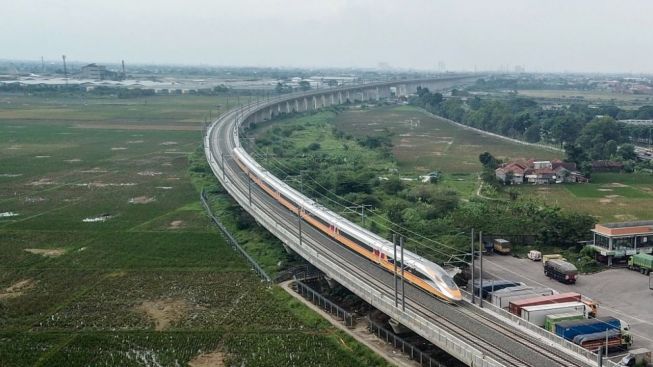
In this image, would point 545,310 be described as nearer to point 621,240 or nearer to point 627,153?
point 621,240

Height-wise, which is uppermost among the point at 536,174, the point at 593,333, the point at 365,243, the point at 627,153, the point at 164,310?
the point at 365,243

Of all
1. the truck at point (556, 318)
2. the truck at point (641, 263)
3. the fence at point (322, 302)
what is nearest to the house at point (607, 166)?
the truck at point (641, 263)

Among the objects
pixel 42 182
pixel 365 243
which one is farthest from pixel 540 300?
pixel 42 182

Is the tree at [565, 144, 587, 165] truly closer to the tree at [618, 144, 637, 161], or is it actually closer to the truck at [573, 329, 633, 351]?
the tree at [618, 144, 637, 161]

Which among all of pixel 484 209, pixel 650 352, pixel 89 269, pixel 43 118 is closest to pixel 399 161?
pixel 484 209

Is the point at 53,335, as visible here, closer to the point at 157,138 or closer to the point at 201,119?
the point at 157,138

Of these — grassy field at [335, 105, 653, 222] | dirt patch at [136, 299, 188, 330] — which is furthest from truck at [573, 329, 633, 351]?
grassy field at [335, 105, 653, 222]
